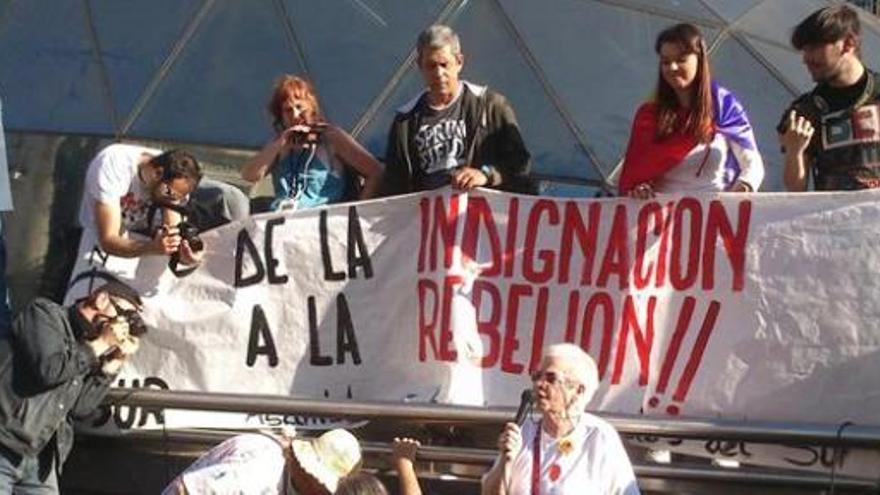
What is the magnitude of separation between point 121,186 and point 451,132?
168 centimetres

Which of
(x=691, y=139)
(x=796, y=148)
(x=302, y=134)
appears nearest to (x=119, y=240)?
(x=302, y=134)

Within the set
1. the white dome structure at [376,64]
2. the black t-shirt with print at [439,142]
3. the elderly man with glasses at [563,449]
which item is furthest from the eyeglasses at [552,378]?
the white dome structure at [376,64]

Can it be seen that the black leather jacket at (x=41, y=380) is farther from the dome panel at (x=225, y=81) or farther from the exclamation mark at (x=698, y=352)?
the exclamation mark at (x=698, y=352)

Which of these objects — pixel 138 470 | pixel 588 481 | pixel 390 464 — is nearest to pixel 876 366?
pixel 588 481

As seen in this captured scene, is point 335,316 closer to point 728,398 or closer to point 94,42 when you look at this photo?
point 728,398

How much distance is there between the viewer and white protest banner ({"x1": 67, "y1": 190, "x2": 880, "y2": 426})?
7590 mm

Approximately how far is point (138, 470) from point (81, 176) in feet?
7.25

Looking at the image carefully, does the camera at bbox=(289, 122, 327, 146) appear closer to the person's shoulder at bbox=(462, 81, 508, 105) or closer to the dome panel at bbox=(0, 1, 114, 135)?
the person's shoulder at bbox=(462, 81, 508, 105)

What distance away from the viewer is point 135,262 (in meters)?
8.98

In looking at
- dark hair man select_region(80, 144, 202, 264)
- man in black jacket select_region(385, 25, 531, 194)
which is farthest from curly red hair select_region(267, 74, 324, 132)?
→ man in black jacket select_region(385, 25, 531, 194)

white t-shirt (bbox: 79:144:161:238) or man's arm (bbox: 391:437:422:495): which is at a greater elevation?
white t-shirt (bbox: 79:144:161:238)

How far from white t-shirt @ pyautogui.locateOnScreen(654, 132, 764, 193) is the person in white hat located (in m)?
1.97

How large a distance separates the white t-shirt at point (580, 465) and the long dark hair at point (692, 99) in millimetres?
1634

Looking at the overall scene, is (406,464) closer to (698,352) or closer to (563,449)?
(563,449)
